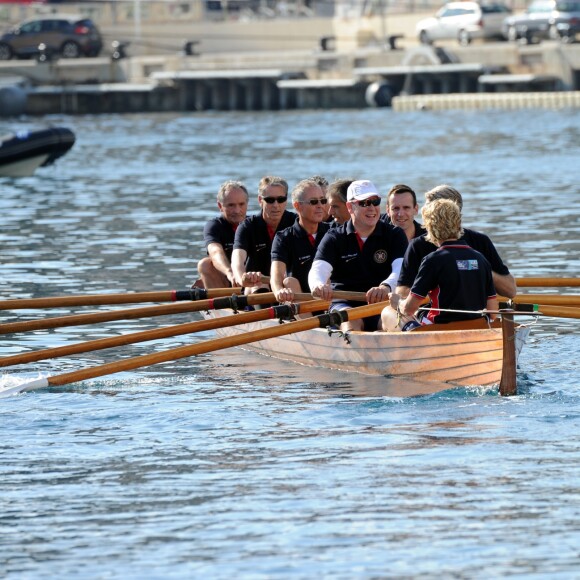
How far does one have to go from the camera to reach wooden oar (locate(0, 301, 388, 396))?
37.1 ft

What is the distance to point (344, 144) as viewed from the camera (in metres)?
42.1

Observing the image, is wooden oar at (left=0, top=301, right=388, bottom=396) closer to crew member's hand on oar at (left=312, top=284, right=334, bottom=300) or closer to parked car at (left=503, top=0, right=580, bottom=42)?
crew member's hand on oar at (left=312, top=284, right=334, bottom=300)

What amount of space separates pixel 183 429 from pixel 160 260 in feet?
32.1

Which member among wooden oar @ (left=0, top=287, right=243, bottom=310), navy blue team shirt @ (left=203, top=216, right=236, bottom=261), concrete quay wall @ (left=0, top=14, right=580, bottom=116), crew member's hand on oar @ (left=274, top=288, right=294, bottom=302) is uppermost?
navy blue team shirt @ (left=203, top=216, right=236, bottom=261)

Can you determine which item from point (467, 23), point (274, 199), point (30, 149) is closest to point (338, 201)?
point (274, 199)

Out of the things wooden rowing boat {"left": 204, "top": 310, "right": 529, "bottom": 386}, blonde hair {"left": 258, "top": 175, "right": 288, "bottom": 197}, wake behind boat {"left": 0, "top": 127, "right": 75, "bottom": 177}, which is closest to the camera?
wooden rowing boat {"left": 204, "top": 310, "right": 529, "bottom": 386}

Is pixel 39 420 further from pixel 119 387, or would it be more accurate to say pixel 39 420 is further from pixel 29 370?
pixel 29 370

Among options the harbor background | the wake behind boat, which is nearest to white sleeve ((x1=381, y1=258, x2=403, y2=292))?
the wake behind boat

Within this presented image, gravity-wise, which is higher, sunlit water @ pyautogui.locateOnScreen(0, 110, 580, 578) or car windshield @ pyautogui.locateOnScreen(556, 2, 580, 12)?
car windshield @ pyautogui.locateOnScreen(556, 2, 580, 12)

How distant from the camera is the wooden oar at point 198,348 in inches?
446

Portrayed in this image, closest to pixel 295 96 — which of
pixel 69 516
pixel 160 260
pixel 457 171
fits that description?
pixel 457 171

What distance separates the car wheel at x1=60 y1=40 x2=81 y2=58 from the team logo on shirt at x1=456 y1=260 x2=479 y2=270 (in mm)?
56665

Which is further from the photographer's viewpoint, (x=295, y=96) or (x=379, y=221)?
(x=295, y=96)

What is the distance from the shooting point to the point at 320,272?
1209 cm
